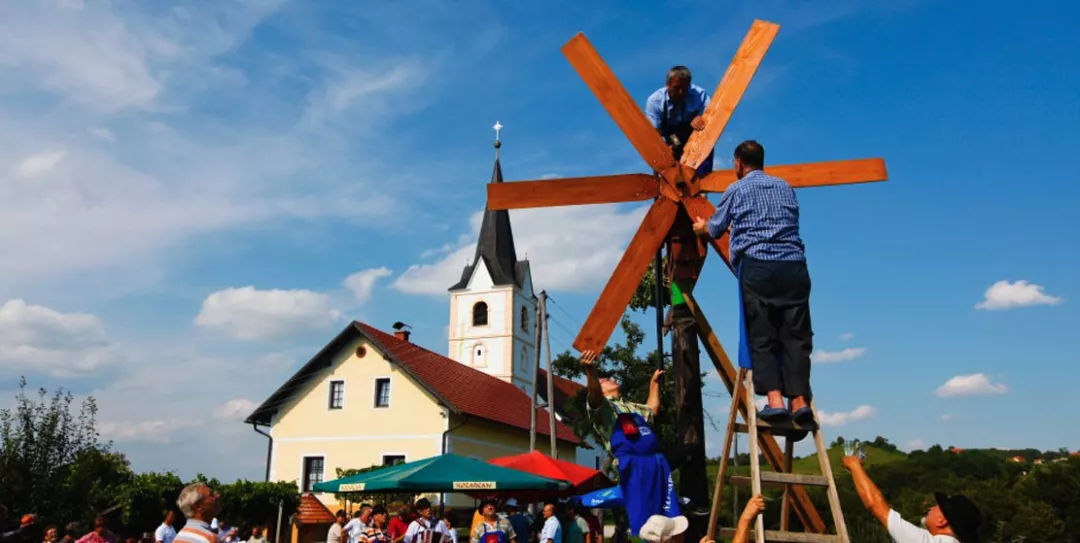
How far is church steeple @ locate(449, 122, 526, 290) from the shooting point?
50.1m

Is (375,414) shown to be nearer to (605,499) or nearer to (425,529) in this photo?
(605,499)

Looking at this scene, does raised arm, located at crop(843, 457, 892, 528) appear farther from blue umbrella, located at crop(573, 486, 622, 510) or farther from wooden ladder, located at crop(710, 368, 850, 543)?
blue umbrella, located at crop(573, 486, 622, 510)

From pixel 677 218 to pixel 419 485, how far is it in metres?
6.12

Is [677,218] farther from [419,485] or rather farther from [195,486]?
[419,485]

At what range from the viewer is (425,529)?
38.8 feet

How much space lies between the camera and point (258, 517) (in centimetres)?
2466

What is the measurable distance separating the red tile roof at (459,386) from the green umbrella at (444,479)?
17795 millimetres

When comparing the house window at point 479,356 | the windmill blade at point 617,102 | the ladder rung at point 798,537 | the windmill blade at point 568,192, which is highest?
the house window at point 479,356

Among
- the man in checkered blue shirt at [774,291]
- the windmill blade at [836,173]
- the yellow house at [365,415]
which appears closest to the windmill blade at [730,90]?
the windmill blade at [836,173]

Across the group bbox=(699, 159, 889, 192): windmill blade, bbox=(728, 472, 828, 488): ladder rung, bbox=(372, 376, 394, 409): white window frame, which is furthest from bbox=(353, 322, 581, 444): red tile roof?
bbox=(728, 472, 828, 488): ladder rung

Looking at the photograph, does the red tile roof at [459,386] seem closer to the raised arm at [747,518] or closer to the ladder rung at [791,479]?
the ladder rung at [791,479]

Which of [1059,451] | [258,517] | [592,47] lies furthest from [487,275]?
[592,47]

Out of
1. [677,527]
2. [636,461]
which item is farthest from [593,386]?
[677,527]

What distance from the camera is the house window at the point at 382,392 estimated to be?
1227 inches
